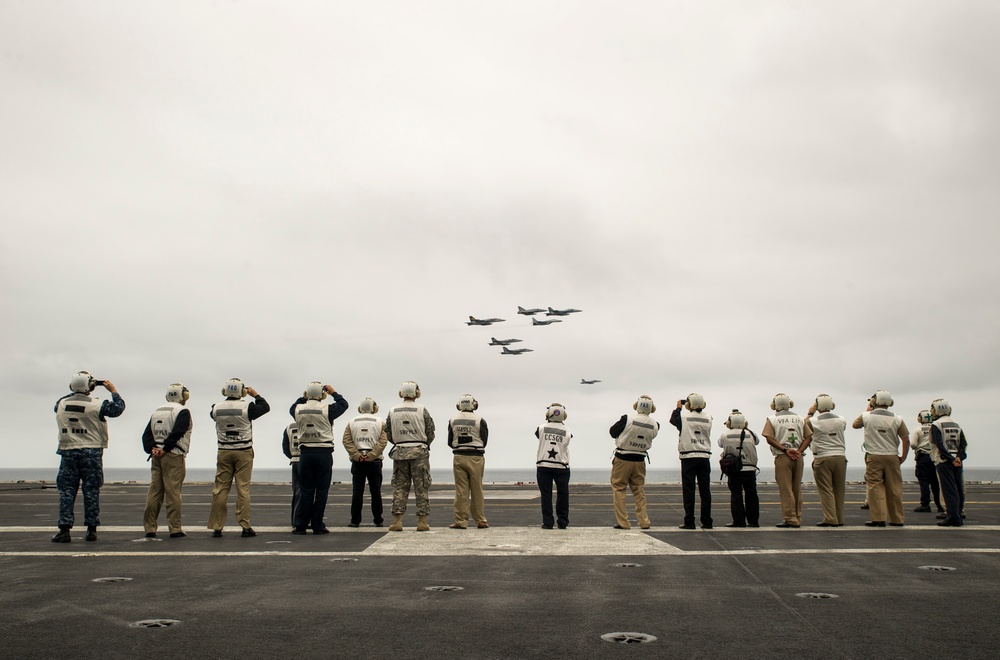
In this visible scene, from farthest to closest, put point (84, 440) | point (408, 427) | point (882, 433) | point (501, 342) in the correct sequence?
point (501, 342) → point (882, 433) → point (408, 427) → point (84, 440)

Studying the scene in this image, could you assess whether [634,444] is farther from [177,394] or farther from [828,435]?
[177,394]

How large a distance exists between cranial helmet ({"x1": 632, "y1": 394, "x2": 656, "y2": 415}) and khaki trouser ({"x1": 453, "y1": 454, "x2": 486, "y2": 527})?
117 inches

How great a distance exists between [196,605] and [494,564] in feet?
11.5

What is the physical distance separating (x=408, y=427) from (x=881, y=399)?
8.77m

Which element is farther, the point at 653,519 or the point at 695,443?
the point at 653,519

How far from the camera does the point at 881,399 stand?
14359 millimetres

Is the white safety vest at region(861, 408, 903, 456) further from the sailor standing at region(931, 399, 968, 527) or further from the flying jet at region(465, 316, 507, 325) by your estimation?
the flying jet at region(465, 316, 507, 325)

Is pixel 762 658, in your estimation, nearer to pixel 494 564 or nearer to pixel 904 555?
pixel 494 564

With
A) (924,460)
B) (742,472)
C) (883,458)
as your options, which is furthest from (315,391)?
(924,460)

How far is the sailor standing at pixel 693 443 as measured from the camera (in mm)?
13602

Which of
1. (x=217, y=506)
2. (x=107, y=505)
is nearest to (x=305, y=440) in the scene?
(x=217, y=506)

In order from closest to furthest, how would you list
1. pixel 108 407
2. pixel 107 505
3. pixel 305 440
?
pixel 108 407 → pixel 305 440 → pixel 107 505

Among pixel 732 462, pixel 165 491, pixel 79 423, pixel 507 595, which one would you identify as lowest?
pixel 507 595

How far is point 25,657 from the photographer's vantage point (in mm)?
4863
